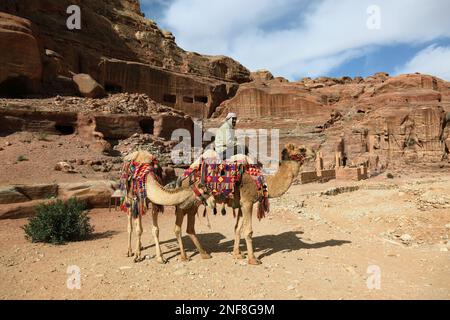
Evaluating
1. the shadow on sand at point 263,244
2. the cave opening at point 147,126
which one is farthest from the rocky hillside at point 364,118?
the shadow on sand at point 263,244

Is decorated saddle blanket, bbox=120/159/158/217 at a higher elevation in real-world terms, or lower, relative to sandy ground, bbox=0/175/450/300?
higher

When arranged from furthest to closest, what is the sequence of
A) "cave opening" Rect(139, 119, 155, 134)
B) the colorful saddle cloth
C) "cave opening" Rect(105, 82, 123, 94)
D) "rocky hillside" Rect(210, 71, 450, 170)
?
1. "cave opening" Rect(105, 82, 123, 94)
2. "rocky hillside" Rect(210, 71, 450, 170)
3. "cave opening" Rect(139, 119, 155, 134)
4. the colorful saddle cloth

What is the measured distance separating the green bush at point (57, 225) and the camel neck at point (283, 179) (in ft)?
16.0

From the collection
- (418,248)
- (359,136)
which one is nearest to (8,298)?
(418,248)

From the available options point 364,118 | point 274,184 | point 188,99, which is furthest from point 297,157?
point 188,99

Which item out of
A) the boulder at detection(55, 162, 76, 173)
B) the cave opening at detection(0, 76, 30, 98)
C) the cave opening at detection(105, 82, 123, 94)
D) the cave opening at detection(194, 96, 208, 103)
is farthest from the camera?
the cave opening at detection(194, 96, 208, 103)

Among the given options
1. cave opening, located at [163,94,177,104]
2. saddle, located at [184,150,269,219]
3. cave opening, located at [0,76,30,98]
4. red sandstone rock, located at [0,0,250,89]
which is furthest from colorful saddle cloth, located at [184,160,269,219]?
cave opening, located at [163,94,177,104]

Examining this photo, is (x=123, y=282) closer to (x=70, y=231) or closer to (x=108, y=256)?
(x=108, y=256)

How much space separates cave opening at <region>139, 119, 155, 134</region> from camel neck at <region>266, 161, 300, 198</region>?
2186cm

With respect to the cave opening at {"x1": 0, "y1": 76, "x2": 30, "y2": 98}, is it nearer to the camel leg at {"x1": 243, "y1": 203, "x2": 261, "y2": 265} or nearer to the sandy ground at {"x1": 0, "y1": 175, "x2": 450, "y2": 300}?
the sandy ground at {"x1": 0, "y1": 175, "x2": 450, "y2": 300}

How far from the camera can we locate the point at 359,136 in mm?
40438

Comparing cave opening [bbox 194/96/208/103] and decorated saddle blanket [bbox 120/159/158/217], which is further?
cave opening [bbox 194/96/208/103]

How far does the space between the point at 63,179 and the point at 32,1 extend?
3422 centimetres

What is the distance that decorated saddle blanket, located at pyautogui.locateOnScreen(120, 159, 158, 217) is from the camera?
19.9ft
